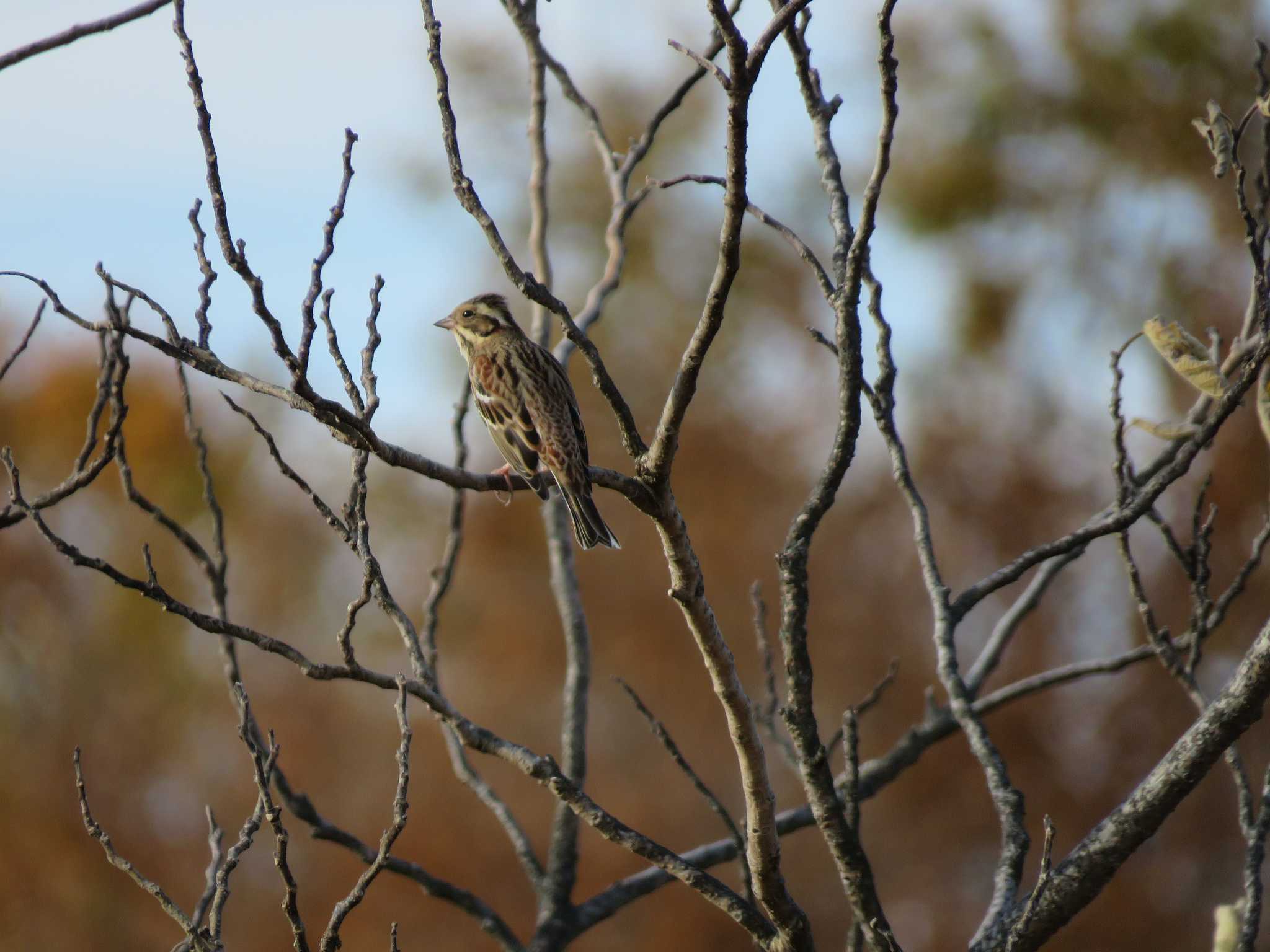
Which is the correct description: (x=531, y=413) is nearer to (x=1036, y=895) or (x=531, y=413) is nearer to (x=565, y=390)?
(x=565, y=390)

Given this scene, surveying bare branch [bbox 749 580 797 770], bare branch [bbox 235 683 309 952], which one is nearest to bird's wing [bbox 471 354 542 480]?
bare branch [bbox 749 580 797 770]

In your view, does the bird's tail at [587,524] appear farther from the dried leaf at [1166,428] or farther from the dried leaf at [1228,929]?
the dried leaf at [1228,929]

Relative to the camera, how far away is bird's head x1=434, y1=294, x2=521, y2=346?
6566 millimetres

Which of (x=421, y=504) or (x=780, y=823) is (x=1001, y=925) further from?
(x=421, y=504)

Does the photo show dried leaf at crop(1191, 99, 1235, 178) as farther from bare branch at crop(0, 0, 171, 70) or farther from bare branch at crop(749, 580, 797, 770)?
bare branch at crop(0, 0, 171, 70)

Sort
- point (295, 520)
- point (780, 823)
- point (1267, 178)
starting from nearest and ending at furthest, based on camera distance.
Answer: point (1267, 178) < point (780, 823) < point (295, 520)

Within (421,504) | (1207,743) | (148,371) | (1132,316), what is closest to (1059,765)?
(1132,316)

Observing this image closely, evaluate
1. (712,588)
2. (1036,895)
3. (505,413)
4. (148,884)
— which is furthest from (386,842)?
(712,588)

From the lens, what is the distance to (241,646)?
1902 cm

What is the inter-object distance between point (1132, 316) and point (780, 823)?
1861 cm

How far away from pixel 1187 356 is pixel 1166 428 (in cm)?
42

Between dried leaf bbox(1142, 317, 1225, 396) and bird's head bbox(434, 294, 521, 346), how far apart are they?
3.61m

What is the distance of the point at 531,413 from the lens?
215 inches

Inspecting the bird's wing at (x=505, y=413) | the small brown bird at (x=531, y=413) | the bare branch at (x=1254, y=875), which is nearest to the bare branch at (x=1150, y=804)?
the bare branch at (x=1254, y=875)
